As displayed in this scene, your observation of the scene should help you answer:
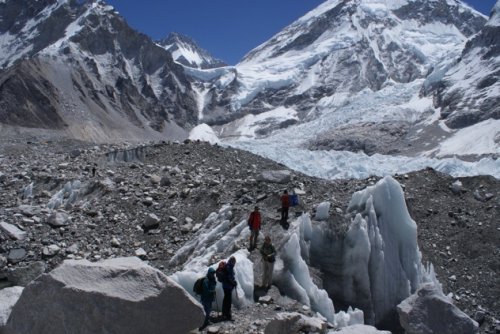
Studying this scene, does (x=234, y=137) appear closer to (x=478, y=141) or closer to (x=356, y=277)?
(x=478, y=141)

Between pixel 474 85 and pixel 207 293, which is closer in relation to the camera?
pixel 207 293

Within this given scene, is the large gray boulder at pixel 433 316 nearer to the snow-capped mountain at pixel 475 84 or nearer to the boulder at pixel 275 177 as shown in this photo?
the boulder at pixel 275 177

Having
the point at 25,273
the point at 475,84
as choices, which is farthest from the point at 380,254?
the point at 475,84

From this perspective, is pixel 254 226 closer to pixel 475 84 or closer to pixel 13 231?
pixel 13 231

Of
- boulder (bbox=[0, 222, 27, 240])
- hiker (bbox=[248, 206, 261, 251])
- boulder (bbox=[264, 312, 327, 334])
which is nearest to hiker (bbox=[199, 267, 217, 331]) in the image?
boulder (bbox=[264, 312, 327, 334])

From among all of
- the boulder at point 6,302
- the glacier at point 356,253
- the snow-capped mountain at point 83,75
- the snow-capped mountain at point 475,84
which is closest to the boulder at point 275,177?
the glacier at point 356,253

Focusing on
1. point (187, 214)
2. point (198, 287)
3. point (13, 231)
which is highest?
point (187, 214)

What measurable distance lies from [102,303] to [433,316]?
6.92 m

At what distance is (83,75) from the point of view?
115750 mm

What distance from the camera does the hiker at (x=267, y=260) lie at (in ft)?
41.1

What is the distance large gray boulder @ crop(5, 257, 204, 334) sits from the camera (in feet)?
26.7

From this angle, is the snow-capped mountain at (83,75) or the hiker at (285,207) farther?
the snow-capped mountain at (83,75)

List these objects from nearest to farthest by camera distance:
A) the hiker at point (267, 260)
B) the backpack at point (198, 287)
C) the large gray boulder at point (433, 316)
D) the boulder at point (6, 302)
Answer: the boulder at point (6, 302) → the backpack at point (198, 287) → the large gray boulder at point (433, 316) → the hiker at point (267, 260)

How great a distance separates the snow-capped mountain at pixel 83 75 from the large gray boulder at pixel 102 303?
85572 mm
